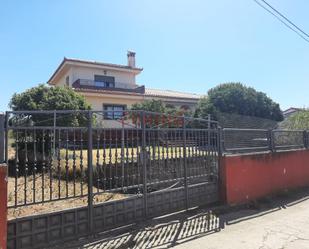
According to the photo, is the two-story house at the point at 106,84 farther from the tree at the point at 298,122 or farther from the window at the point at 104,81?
the tree at the point at 298,122

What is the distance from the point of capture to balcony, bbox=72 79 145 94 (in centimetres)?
2502

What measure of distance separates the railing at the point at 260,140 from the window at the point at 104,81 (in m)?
18.5

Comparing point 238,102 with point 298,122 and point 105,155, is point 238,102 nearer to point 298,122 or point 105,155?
point 298,122

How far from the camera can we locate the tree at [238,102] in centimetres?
2302

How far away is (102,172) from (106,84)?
22.1 metres

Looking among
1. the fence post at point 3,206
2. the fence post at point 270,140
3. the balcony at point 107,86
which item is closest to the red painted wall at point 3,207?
the fence post at point 3,206

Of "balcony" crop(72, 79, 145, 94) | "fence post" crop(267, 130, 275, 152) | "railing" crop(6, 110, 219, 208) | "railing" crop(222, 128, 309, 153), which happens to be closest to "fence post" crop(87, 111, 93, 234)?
"railing" crop(6, 110, 219, 208)

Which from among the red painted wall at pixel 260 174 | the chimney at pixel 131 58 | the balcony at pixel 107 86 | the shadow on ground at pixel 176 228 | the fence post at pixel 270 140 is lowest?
the shadow on ground at pixel 176 228

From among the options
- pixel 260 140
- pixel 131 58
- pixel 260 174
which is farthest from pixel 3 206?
pixel 131 58

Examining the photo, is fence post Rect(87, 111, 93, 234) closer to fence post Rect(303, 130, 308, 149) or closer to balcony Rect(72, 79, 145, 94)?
fence post Rect(303, 130, 308, 149)

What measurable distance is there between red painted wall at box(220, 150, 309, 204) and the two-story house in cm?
1609

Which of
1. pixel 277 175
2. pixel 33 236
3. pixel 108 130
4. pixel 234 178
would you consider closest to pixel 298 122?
pixel 277 175

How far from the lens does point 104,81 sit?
27203mm

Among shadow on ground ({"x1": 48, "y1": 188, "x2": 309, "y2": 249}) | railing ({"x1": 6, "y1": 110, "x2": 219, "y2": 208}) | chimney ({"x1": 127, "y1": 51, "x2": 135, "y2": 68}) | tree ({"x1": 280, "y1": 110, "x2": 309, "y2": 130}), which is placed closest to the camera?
railing ({"x1": 6, "y1": 110, "x2": 219, "y2": 208})
